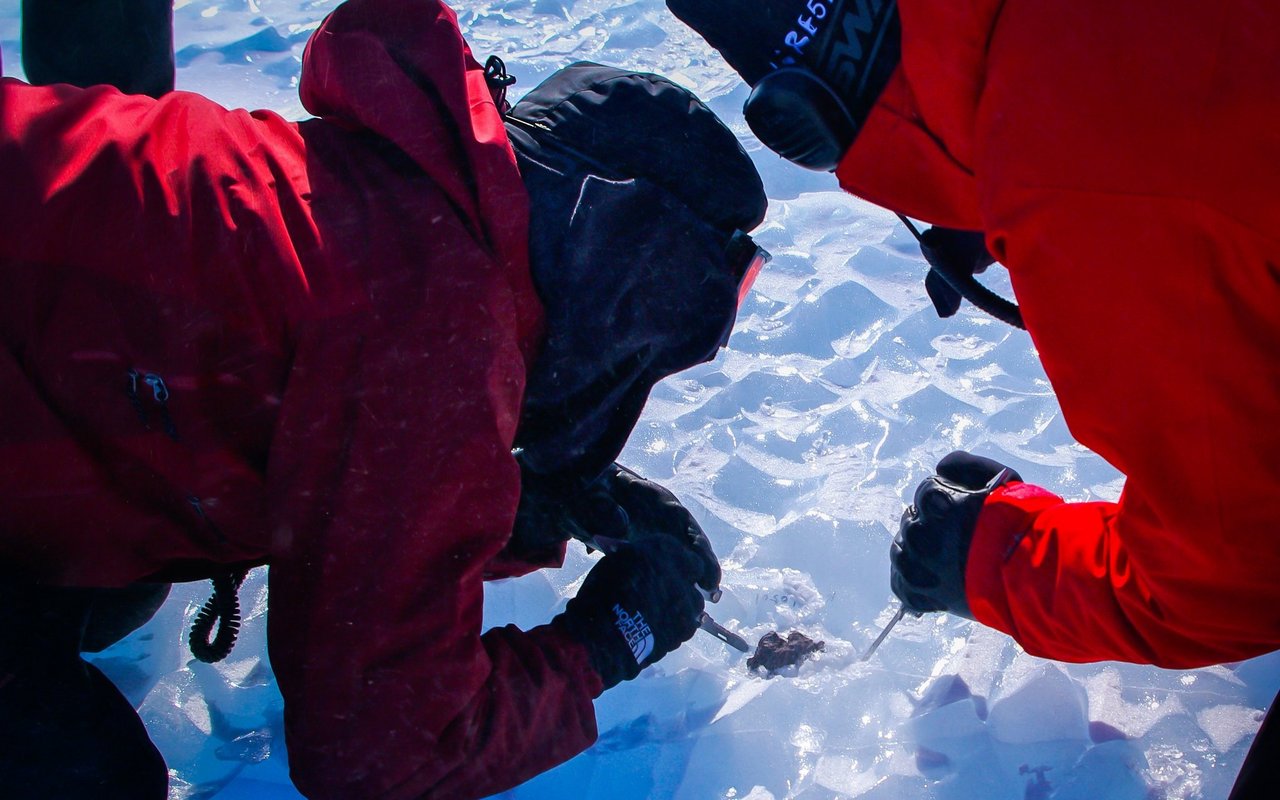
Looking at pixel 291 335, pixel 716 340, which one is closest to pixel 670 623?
pixel 716 340

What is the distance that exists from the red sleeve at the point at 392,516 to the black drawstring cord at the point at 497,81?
39 cm

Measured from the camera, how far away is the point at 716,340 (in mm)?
1556

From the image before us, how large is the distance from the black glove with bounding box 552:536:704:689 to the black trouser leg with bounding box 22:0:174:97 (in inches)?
75.6

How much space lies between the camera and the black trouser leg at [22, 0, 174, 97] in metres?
2.29

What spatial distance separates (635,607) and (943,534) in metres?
0.68

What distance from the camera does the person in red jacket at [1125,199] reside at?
891 mm

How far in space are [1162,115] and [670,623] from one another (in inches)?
49.2

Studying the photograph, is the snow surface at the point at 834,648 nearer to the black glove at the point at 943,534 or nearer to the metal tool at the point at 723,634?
the metal tool at the point at 723,634

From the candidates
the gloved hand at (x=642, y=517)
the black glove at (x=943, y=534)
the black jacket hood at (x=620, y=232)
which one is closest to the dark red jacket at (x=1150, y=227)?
the black jacket hood at (x=620, y=232)

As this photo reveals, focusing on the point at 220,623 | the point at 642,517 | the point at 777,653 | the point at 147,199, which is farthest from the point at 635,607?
the point at 147,199

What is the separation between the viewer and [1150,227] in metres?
0.93

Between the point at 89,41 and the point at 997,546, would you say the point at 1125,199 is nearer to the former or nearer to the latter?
the point at 997,546

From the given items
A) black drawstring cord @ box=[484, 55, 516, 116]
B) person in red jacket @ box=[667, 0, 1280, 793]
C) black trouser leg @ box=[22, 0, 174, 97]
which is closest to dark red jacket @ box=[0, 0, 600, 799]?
black drawstring cord @ box=[484, 55, 516, 116]

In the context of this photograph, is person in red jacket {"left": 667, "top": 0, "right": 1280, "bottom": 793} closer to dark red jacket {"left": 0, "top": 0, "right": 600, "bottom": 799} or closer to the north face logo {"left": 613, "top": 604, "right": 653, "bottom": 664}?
dark red jacket {"left": 0, "top": 0, "right": 600, "bottom": 799}
